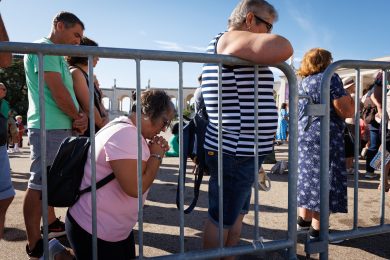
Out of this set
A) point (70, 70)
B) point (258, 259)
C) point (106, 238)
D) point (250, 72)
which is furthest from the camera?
point (70, 70)

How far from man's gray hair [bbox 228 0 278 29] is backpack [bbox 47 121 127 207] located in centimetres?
111

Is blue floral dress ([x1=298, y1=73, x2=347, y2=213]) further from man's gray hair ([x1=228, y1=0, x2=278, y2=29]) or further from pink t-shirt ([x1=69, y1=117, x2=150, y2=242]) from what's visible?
pink t-shirt ([x1=69, y1=117, x2=150, y2=242])

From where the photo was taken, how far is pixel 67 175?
1.76 meters

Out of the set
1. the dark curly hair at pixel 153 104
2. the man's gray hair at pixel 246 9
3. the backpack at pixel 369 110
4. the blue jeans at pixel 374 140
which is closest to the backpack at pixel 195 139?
the dark curly hair at pixel 153 104

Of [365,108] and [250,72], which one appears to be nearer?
[250,72]

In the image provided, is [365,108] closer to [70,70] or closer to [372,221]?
[372,221]

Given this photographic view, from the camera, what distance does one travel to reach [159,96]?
6.18 feet

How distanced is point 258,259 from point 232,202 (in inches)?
33.2

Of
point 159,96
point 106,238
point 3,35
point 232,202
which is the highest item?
point 3,35

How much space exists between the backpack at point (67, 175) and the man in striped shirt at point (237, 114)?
668mm

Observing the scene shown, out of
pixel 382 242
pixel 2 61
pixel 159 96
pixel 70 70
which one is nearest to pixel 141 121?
pixel 159 96

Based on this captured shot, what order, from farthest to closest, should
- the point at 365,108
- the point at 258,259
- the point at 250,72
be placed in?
1. the point at 365,108
2. the point at 258,259
3. the point at 250,72

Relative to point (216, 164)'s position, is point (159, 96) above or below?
above

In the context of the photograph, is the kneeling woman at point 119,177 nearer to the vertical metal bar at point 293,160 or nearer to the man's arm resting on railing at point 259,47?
the man's arm resting on railing at point 259,47
